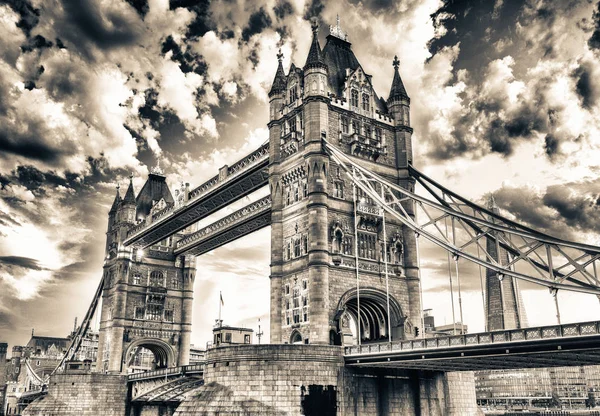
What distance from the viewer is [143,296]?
82.1 metres

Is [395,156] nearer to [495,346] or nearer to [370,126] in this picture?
[370,126]

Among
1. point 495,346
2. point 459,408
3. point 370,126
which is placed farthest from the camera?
point 370,126

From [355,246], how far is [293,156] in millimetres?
9466

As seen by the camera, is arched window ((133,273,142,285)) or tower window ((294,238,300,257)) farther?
arched window ((133,273,142,285))

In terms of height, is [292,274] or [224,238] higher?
[224,238]

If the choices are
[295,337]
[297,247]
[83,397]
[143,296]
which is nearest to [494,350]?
[295,337]

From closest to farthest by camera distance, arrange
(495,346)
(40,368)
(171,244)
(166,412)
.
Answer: (495,346) < (166,412) < (171,244) < (40,368)

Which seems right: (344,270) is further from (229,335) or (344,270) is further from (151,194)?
(151,194)

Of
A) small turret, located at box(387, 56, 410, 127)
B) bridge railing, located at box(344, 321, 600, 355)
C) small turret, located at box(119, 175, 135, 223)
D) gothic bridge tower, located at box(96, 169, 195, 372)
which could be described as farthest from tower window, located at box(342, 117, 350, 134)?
small turret, located at box(119, 175, 135, 223)

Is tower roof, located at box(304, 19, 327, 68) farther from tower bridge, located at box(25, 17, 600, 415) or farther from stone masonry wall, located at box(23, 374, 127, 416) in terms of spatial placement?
stone masonry wall, located at box(23, 374, 127, 416)

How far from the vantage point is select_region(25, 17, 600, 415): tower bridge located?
37000 millimetres

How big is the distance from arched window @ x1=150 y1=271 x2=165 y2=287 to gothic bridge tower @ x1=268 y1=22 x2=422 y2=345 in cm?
3717

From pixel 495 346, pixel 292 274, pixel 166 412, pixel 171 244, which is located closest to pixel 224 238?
pixel 171 244

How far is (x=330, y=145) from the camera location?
48875 millimetres
